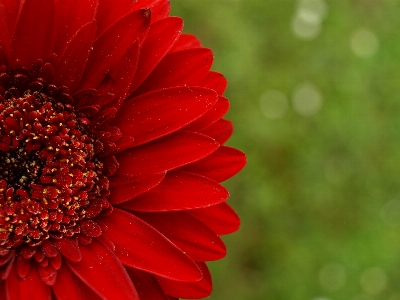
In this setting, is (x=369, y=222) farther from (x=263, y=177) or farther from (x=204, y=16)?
(x=204, y=16)

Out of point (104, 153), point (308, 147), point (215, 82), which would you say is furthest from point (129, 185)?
point (308, 147)

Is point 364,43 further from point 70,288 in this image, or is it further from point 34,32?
point 70,288

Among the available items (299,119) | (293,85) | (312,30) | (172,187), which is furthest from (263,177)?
(172,187)

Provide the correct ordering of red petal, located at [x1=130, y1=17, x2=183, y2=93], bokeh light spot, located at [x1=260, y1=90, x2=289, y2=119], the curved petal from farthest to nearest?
bokeh light spot, located at [x1=260, y1=90, x2=289, y2=119]
red petal, located at [x1=130, y1=17, x2=183, y2=93]
the curved petal

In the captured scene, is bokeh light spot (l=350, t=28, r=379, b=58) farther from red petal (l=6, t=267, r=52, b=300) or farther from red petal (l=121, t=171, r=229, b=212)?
red petal (l=6, t=267, r=52, b=300)

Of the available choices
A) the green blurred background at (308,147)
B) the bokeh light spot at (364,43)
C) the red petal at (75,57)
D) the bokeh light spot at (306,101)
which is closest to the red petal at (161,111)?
the red petal at (75,57)

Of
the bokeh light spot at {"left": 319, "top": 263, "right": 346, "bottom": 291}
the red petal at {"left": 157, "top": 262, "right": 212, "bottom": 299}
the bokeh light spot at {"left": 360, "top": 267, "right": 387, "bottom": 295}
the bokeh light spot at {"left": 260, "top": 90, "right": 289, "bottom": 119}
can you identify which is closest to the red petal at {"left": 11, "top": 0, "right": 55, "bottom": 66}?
the red petal at {"left": 157, "top": 262, "right": 212, "bottom": 299}
